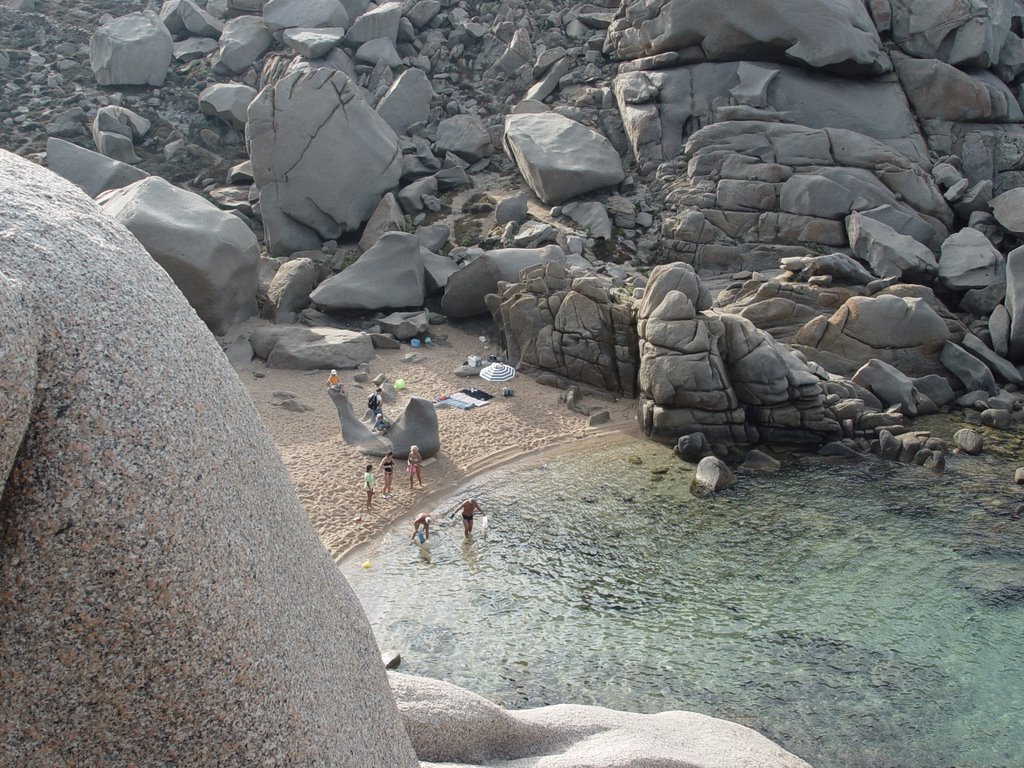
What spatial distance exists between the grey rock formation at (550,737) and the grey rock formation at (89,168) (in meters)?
24.6

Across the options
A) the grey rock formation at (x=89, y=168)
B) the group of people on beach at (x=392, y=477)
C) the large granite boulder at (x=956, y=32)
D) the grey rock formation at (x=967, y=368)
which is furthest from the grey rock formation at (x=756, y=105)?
the grey rock formation at (x=89, y=168)

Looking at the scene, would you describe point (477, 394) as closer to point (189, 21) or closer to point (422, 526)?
point (422, 526)

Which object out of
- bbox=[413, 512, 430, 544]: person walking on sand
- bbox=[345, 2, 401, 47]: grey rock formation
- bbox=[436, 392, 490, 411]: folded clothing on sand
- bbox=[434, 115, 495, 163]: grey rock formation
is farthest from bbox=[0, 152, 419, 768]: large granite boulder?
bbox=[345, 2, 401, 47]: grey rock formation

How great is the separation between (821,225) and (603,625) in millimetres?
17929

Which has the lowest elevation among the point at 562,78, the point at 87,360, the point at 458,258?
the point at 458,258

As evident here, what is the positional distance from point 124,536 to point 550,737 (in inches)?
165

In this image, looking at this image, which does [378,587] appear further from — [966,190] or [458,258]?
[966,190]

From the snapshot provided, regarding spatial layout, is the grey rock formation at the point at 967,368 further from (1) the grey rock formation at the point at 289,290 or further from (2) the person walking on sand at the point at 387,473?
(1) the grey rock formation at the point at 289,290

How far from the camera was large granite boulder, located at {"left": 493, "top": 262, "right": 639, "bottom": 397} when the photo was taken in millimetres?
21891

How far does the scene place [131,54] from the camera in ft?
126

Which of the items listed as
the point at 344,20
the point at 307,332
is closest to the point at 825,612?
the point at 307,332

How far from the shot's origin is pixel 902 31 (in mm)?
31203

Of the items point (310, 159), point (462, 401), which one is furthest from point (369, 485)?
point (310, 159)

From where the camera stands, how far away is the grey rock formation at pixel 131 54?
1508 inches
